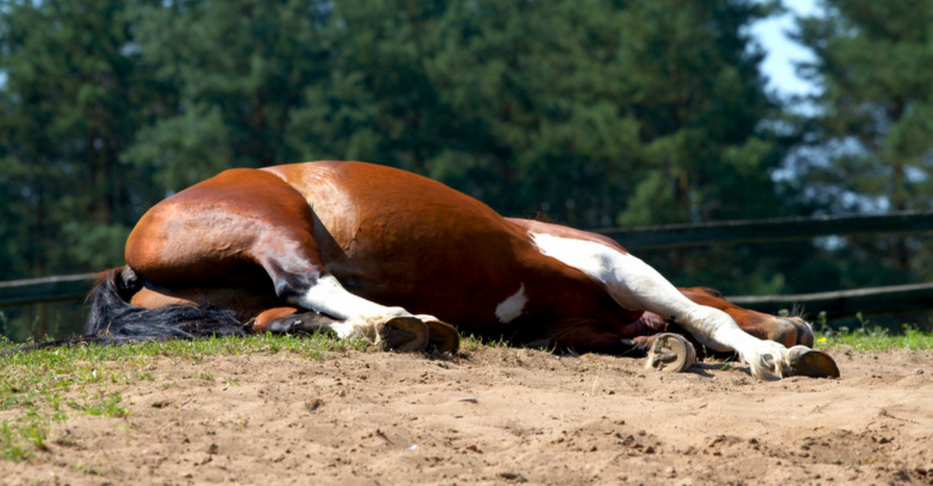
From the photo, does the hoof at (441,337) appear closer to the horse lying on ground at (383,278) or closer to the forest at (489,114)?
the horse lying on ground at (383,278)

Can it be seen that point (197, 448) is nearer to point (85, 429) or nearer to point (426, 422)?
point (85, 429)

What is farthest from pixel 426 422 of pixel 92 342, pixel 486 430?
pixel 92 342

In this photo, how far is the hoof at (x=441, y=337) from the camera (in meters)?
3.99

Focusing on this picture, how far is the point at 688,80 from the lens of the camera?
22219 mm

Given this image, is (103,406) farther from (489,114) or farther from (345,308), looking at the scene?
Result: (489,114)

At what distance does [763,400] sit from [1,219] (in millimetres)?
22151

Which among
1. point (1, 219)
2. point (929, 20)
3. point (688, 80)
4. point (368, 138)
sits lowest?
point (1, 219)

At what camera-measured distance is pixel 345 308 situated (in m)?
4.17

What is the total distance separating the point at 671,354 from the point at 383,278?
4.51ft

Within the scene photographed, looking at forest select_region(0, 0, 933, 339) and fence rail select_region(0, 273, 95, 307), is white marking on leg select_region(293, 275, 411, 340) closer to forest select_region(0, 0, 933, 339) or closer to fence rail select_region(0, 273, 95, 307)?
fence rail select_region(0, 273, 95, 307)

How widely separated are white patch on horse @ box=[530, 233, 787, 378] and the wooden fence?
2982 millimetres

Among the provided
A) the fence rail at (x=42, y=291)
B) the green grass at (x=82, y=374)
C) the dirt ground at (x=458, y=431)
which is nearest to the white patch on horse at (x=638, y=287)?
the dirt ground at (x=458, y=431)

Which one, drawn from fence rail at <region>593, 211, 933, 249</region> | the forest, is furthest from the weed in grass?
the forest

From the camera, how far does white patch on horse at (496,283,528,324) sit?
15.9ft
